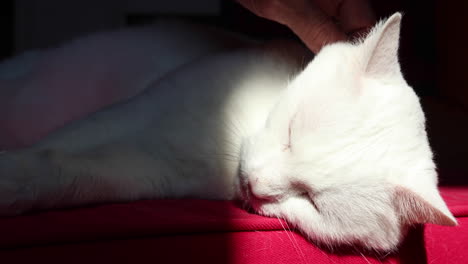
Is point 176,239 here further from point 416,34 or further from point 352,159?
point 416,34

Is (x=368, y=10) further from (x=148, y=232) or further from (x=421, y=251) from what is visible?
(x=148, y=232)

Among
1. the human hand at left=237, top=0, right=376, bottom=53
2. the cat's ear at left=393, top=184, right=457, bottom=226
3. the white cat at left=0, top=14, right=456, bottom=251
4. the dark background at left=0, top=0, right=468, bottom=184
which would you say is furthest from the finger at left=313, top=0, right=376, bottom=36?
the cat's ear at left=393, top=184, right=457, bottom=226

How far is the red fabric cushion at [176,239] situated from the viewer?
74cm

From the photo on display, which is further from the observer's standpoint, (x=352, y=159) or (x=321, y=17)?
(x=321, y=17)

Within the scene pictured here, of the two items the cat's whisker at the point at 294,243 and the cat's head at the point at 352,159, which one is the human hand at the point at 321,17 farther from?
the cat's whisker at the point at 294,243

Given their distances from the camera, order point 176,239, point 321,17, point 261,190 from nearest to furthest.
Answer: point 176,239, point 261,190, point 321,17

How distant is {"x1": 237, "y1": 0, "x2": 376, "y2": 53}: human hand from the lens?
3.90 ft

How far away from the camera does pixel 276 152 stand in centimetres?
95

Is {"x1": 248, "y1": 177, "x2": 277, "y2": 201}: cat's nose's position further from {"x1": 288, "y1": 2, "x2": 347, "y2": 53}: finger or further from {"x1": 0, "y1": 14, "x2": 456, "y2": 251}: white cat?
{"x1": 288, "y1": 2, "x2": 347, "y2": 53}: finger

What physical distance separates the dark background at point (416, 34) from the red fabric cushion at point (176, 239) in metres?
0.51

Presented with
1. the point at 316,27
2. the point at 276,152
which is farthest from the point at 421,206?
the point at 316,27

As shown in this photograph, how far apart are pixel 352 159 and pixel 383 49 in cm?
26

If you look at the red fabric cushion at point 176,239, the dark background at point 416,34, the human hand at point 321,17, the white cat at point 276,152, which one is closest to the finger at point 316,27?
the human hand at point 321,17

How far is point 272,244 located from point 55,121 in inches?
35.6
